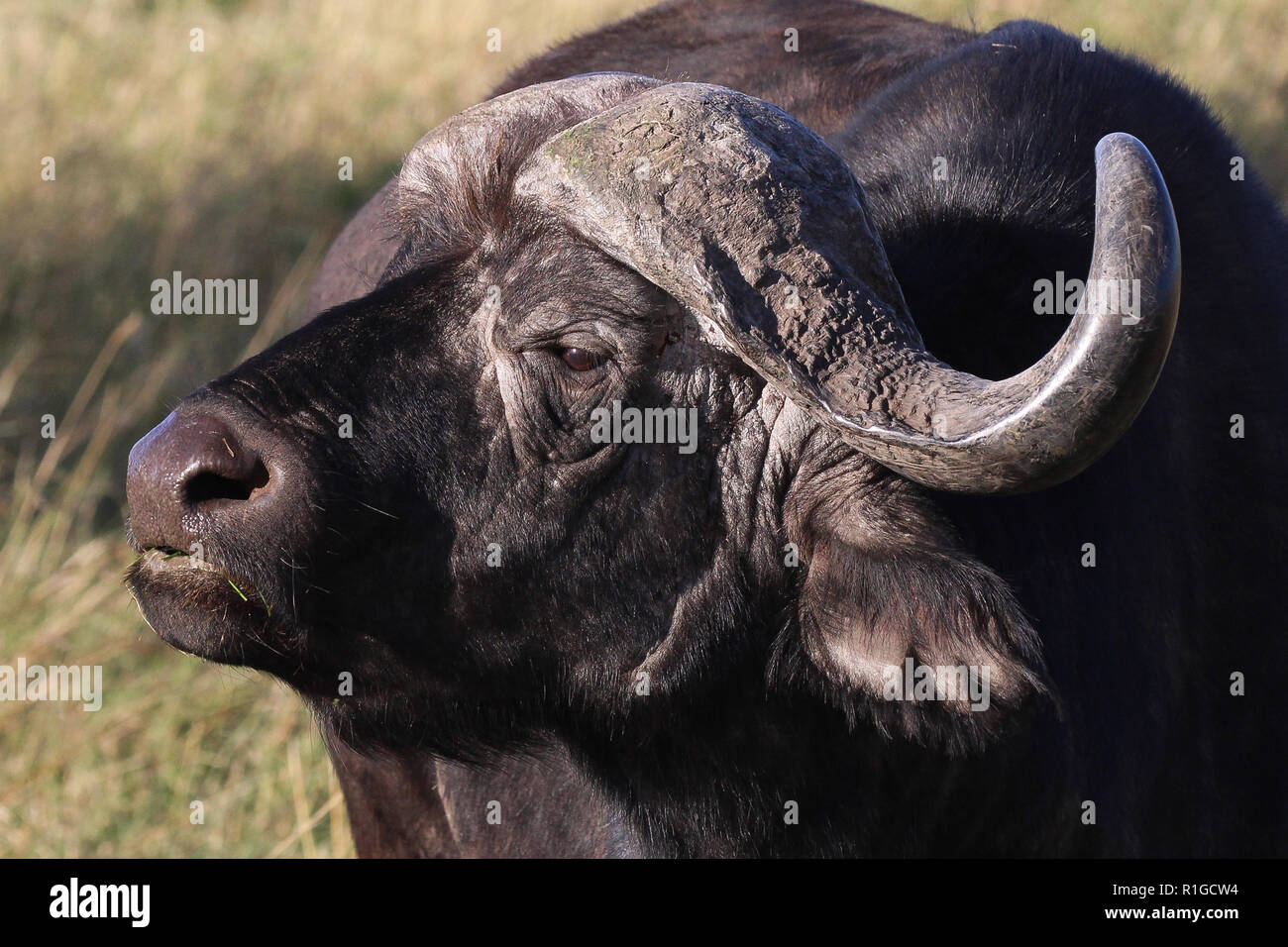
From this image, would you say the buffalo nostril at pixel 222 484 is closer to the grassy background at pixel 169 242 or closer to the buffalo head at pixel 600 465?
the buffalo head at pixel 600 465

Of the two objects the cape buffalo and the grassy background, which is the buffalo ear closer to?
the cape buffalo

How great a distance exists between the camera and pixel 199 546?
3391 mm

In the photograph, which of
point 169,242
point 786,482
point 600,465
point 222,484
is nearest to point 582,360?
point 600,465

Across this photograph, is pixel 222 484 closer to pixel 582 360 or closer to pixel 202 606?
pixel 202 606

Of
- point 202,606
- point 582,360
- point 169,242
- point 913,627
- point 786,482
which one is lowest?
point 913,627

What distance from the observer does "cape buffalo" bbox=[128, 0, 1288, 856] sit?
3.14m

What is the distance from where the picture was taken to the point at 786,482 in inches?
139

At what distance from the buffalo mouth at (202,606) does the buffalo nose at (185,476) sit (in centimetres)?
8

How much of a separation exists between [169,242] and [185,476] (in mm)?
7290

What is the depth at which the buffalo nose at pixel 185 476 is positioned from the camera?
10.8ft

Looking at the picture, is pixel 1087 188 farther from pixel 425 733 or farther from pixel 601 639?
pixel 425 733

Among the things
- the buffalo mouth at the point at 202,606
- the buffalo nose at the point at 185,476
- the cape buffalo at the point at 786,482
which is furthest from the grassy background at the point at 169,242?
the buffalo nose at the point at 185,476

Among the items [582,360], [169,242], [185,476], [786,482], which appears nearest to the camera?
[185,476]

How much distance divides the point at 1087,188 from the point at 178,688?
A: 14.9ft
